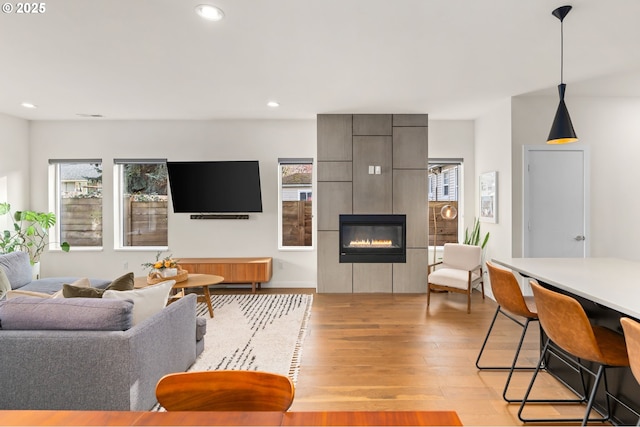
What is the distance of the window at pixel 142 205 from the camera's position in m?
5.74

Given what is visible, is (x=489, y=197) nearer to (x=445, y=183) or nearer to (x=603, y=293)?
(x=445, y=183)

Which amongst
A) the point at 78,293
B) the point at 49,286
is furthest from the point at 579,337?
the point at 49,286

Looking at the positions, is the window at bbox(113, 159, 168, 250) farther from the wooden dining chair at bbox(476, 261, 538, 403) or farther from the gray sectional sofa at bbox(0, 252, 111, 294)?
the wooden dining chair at bbox(476, 261, 538, 403)

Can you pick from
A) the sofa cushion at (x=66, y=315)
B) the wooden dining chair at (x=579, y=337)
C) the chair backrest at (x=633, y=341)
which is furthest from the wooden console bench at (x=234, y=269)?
the chair backrest at (x=633, y=341)

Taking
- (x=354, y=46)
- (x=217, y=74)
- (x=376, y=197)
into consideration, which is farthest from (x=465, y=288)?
(x=217, y=74)

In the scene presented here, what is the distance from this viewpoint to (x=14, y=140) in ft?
17.5

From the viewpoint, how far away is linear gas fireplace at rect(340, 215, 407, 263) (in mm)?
5188

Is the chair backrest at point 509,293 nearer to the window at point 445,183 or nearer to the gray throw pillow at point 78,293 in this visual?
the gray throw pillow at point 78,293

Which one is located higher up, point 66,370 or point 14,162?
point 14,162

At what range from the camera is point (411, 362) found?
2893 mm

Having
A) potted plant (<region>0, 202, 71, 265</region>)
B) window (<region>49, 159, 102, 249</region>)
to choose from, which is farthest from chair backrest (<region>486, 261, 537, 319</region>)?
potted plant (<region>0, 202, 71, 265</region>)

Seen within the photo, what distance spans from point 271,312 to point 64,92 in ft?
11.9

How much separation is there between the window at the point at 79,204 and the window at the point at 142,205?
36cm

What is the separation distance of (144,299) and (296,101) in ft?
10.4
